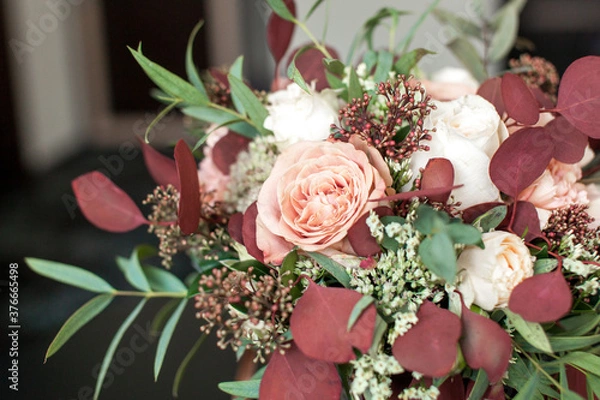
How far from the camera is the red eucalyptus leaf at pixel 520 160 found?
1.61 feet

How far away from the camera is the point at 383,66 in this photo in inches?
25.4

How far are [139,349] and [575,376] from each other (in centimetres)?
67

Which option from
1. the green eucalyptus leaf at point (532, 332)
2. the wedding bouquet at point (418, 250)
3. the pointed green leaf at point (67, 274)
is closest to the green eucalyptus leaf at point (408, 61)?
the wedding bouquet at point (418, 250)

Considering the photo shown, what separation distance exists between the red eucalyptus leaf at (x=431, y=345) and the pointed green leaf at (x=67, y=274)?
409mm

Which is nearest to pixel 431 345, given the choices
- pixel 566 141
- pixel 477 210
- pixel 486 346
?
pixel 486 346

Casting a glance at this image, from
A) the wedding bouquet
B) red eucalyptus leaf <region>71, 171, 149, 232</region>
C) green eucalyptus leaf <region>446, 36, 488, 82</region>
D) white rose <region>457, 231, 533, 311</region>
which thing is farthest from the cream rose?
green eucalyptus leaf <region>446, 36, 488, 82</region>

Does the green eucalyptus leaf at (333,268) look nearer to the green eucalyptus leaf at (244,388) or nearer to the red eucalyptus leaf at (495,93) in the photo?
the green eucalyptus leaf at (244,388)

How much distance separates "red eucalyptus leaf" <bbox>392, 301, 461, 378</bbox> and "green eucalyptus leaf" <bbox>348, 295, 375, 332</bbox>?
42 mm

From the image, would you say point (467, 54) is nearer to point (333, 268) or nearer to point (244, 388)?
point (333, 268)

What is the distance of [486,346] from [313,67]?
426 millimetres

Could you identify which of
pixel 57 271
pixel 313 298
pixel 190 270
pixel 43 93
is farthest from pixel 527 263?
pixel 43 93

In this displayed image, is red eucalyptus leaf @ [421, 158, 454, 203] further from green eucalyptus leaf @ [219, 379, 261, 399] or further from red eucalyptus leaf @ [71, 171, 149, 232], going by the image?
red eucalyptus leaf @ [71, 171, 149, 232]

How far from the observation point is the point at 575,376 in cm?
52

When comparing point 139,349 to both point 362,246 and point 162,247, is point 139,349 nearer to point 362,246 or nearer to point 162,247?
point 162,247
